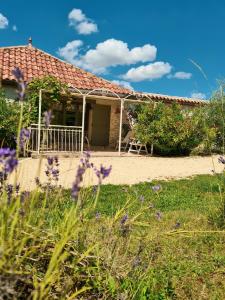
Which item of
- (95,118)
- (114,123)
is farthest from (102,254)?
(114,123)

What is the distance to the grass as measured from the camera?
1.80 m

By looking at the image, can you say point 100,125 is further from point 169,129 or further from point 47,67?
point 169,129

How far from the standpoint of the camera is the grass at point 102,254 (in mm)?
1803

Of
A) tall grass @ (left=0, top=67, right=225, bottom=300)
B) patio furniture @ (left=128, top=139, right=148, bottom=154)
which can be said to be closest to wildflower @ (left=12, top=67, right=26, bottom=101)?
tall grass @ (left=0, top=67, right=225, bottom=300)

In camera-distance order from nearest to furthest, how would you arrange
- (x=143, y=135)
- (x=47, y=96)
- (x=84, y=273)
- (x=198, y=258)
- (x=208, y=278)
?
(x=84, y=273), (x=208, y=278), (x=198, y=258), (x=47, y=96), (x=143, y=135)

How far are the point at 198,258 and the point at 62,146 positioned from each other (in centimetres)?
1153

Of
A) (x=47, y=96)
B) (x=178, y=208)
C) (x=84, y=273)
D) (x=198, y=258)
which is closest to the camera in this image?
(x=84, y=273)

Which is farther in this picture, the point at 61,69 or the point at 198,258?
the point at 61,69

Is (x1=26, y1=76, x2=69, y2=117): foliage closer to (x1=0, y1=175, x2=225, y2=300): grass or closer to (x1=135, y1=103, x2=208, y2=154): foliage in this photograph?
(x1=135, y1=103, x2=208, y2=154): foliage

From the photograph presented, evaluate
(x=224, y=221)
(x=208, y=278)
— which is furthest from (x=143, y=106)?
(x=208, y=278)

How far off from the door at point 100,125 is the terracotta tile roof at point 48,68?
1.53 metres

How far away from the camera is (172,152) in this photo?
1719cm

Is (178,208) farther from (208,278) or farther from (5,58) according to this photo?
(5,58)

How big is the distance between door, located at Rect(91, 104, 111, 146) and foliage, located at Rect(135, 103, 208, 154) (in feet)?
9.15
